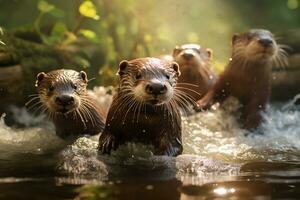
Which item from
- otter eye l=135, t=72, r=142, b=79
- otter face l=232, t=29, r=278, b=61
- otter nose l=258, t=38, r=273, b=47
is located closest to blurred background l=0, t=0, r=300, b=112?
otter face l=232, t=29, r=278, b=61

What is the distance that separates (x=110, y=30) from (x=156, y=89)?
3.84 m

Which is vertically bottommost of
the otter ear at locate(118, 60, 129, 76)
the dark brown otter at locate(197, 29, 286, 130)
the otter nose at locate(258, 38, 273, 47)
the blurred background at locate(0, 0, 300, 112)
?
the otter ear at locate(118, 60, 129, 76)

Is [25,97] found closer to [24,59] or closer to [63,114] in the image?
[24,59]

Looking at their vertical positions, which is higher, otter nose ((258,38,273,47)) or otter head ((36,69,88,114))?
otter nose ((258,38,273,47))

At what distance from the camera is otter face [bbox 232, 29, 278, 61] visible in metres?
5.15

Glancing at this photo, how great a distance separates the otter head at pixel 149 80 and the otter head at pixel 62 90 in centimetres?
49

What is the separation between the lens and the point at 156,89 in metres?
3.63

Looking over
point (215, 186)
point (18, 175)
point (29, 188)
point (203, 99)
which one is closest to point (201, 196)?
point (215, 186)

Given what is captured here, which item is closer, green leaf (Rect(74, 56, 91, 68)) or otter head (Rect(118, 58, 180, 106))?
otter head (Rect(118, 58, 180, 106))

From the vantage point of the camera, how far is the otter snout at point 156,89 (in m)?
3.63

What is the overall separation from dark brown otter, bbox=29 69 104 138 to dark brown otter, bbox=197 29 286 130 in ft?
3.61

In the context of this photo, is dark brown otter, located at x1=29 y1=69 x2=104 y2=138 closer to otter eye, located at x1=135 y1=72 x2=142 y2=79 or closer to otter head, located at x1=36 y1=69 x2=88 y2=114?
otter head, located at x1=36 y1=69 x2=88 y2=114

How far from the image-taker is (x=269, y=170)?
3.43 metres

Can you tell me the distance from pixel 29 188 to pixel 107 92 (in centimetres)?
327
